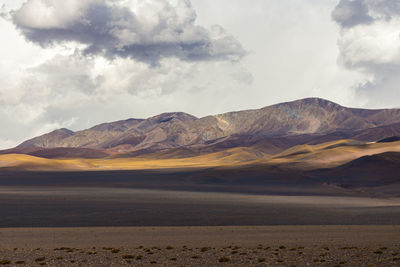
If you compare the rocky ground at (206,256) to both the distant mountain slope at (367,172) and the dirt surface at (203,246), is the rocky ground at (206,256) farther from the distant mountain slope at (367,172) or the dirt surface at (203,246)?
the distant mountain slope at (367,172)

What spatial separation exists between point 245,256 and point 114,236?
432 inches

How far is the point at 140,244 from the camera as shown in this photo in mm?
26000

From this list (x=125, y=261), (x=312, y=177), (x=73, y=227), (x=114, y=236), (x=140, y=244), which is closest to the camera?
(x=125, y=261)

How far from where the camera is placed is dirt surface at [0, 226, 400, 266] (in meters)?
20.4

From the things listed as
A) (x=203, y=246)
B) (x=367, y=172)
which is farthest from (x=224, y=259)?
(x=367, y=172)

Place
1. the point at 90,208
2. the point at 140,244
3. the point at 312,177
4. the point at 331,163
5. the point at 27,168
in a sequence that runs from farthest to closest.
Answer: the point at 27,168 → the point at 331,163 → the point at 312,177 → the point at 90,208 → the point at 140,244

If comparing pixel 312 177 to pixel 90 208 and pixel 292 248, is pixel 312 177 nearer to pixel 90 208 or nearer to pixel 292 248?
pixel 90 208

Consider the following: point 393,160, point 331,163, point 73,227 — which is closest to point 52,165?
point 331,163

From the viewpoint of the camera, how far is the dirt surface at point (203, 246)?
803 inches

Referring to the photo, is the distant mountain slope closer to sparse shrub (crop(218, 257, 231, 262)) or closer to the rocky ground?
the rocky ground

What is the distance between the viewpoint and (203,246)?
81.7 ft

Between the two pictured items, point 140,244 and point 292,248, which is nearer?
point 292,248

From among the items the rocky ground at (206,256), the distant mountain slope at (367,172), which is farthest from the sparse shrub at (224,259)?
the distant mountain slope at (367,172)

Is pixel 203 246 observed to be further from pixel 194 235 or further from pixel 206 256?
pixel 194 235
